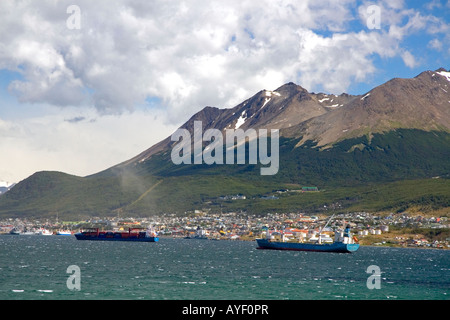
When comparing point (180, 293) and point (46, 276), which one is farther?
point (46, 276)
